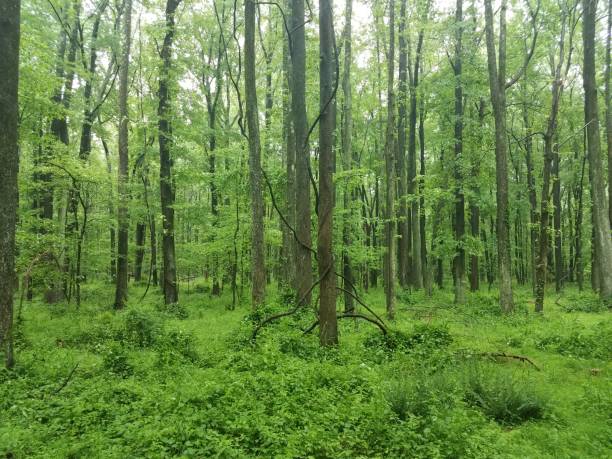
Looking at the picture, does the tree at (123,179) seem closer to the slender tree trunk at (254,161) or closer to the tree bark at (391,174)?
the slender tree trunk at (254,161)

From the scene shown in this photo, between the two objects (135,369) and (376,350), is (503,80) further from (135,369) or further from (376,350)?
(135,369)

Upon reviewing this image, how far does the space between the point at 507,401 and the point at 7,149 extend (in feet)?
27.2

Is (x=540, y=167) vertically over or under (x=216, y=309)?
over

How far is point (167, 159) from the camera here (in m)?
15.1

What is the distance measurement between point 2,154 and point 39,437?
14.3ft

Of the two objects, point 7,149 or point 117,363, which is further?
point 117,363

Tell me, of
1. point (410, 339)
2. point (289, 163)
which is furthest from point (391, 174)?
point (410, 339)

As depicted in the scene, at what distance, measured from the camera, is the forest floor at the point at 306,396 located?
3.85 m

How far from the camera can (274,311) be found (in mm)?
9297

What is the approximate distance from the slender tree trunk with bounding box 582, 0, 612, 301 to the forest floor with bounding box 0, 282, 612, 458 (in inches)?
209

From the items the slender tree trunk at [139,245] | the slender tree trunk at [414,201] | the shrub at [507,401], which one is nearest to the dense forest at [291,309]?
the shrub at [507,401]

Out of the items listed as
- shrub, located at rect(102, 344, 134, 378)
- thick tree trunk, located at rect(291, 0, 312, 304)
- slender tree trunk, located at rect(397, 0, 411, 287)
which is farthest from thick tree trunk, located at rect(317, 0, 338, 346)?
slender tree trunk, located at rect(397, 0, 411, 287)

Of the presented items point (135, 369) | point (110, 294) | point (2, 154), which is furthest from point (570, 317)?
point (110, 294)

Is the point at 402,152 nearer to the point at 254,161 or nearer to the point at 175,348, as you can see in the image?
the point at 254,161
